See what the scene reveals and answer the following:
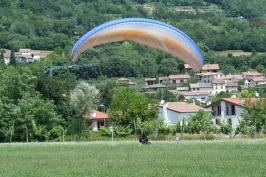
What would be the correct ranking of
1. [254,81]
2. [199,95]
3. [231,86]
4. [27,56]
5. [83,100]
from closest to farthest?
[83,100], [199,95], [231,86], [254,81], [27,56]

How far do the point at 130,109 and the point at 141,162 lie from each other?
31.8 meters

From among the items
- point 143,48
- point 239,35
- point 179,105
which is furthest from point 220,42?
point 179,105

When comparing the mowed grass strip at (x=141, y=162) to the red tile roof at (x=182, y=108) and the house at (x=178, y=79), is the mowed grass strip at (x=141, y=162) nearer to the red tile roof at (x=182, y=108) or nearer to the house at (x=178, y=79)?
the red tile roof at (x=182, y=108)

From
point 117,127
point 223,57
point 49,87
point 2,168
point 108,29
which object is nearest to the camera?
point 2,168

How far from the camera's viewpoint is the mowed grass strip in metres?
18.3

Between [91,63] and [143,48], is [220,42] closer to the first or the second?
[143,48]

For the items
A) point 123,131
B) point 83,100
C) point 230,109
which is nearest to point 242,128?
point 123,131

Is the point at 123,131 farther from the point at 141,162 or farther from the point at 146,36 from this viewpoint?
the point at 141,162

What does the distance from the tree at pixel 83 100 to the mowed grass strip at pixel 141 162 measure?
93.3 feet

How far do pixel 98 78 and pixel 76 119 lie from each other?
301 ft

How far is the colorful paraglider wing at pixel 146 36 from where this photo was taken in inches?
1017

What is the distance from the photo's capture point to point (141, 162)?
21.2 metres

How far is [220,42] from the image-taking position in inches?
7377

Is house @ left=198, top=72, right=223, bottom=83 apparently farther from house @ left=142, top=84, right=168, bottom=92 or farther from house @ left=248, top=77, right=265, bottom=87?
house @ left=142, top=84, right=168, bottom=92
